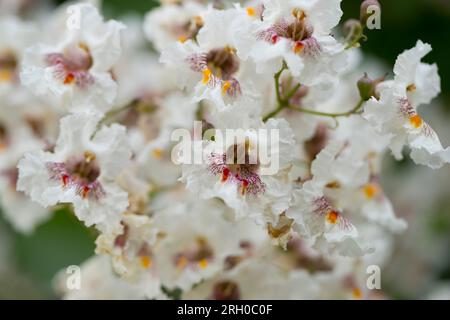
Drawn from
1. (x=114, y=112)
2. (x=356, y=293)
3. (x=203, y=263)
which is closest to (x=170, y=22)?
(x=114, y=112)

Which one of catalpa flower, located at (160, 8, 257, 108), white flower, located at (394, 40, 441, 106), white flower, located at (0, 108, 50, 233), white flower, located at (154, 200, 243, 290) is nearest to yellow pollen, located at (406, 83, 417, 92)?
white flower, located at (394, 40, 441, 106)

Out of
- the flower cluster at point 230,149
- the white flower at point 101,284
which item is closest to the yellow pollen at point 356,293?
the flower cluster at point 230,149

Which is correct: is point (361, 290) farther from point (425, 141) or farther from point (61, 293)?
point (61, 293)

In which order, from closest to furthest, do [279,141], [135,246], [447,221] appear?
[279,141] < [135,246] < [447,221]

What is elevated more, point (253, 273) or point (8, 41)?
point (8, 41)

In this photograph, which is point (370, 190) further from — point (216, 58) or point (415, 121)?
point (216, 58)

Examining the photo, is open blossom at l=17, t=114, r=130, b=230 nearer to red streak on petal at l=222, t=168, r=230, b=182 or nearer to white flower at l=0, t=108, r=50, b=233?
red streak on petal at l=222, t=168, r=230, b=182

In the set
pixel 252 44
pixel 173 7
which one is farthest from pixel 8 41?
pixel 252 44
